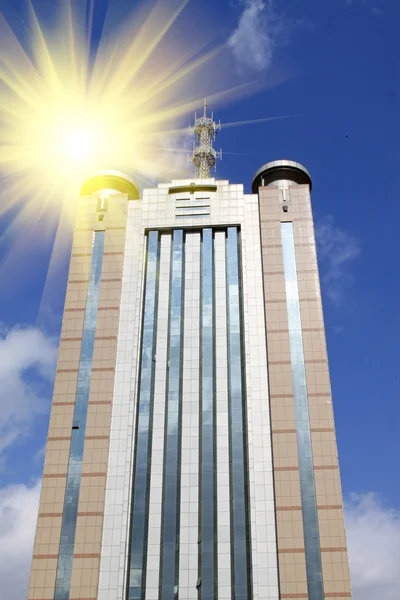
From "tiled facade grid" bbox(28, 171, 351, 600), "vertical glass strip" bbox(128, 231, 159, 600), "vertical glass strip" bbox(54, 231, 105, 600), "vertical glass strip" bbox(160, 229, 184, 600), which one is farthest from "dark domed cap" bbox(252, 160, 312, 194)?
"vertical glass strip" bbox(54, 231, 105, 600)

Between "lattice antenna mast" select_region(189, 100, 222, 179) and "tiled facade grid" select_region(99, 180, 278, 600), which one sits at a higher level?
"lattice antenna mast" select_region(189, 100, 222, 179)

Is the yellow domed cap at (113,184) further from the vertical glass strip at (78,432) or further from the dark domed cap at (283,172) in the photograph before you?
the dark domed cap at (283,172)

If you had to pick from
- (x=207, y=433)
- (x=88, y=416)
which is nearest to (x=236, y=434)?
(x=207, y=433)

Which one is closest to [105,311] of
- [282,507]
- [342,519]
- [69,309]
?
[69,309]

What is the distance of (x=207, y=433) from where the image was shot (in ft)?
147

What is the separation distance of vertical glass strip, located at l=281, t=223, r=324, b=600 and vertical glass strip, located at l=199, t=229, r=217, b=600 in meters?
6.40

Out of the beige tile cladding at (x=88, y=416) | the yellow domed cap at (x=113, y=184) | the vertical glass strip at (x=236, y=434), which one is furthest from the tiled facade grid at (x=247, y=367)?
the yellow domed cap at (x=113, y=184)

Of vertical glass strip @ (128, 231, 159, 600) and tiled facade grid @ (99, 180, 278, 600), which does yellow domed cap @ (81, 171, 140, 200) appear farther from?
vertical glass strip @ (128, 231, 159, 600)

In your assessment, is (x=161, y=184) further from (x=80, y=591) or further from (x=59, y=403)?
(x=80, y=591)

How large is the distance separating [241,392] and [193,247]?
49.9ft

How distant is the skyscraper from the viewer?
39.5 meters

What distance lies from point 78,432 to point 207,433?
9.91 meters

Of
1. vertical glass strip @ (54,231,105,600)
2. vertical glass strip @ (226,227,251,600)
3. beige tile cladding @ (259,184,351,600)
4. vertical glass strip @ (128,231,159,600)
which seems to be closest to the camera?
beige tile cladding @ (259,184,351,600)

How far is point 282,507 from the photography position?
40.5m
